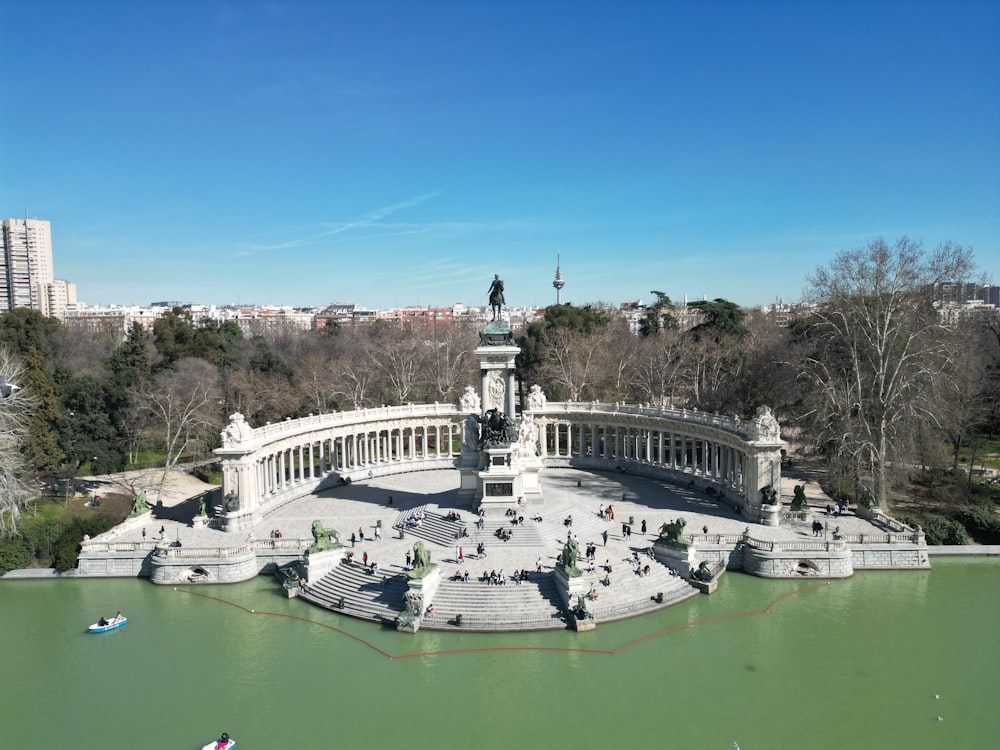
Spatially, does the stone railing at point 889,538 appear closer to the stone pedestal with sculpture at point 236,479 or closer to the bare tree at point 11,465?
the stone pedestal with sculpture at point 236,479

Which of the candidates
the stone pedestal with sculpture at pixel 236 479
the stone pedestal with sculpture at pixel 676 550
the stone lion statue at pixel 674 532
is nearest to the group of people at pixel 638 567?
the stone pedestal with sculpture at pixel 676 550

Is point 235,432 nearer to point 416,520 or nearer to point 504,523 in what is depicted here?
point 416,520

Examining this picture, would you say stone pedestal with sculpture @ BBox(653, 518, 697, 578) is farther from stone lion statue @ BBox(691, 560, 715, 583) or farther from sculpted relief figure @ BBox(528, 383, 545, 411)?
sculpted relief figure @ BBox(528, 383, 545, 411)

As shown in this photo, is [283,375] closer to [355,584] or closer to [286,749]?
[355,584]

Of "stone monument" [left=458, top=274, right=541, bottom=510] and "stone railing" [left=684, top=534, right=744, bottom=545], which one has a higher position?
"stone monument" [left=458, top=274, right=541, bottom=510]

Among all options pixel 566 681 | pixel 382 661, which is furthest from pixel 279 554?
pixel 566 681

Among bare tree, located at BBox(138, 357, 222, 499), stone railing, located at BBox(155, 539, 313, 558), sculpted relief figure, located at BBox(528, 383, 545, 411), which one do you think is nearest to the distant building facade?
bare tree, located at BBox(138, 357, 222, 499)

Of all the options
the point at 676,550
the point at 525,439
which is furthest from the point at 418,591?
the point at 525,439
